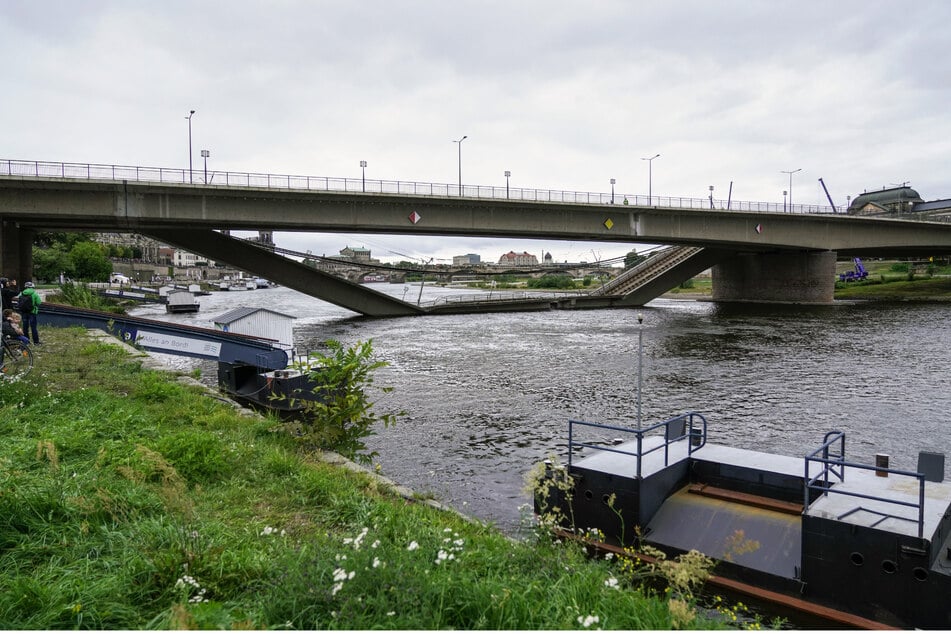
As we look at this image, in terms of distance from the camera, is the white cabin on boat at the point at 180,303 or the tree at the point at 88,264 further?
the tree at the point at 88,264

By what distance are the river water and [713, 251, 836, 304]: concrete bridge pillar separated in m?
18.4

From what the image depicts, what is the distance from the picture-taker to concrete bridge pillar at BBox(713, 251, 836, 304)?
62719mm

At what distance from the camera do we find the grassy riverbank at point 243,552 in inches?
171

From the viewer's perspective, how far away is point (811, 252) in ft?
208

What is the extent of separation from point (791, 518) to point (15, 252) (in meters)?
47.6

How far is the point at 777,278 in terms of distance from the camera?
6775 centimetres

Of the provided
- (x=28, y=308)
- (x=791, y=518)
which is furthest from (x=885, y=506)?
(x=28, y=308)

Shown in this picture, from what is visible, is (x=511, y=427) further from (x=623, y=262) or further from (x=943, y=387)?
(x=623, y=262)

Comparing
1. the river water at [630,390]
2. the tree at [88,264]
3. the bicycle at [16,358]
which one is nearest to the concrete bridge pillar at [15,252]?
the river water at [630,390]

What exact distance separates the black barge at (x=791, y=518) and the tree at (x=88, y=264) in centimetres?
9287

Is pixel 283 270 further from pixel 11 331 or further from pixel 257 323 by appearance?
pixel 11 331

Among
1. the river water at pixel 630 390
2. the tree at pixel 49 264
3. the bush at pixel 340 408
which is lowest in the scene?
the river water at pixel 630 390

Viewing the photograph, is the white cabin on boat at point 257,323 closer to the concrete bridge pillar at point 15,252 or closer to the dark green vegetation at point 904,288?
the concrete bridge pillar at point 15,252

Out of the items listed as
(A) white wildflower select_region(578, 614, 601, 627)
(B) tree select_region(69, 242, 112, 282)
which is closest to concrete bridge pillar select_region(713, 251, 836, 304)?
(A) white wildflower select_region(578, 614, 601, 627)
